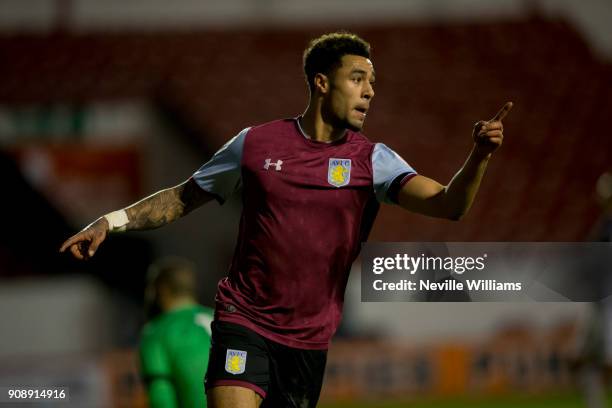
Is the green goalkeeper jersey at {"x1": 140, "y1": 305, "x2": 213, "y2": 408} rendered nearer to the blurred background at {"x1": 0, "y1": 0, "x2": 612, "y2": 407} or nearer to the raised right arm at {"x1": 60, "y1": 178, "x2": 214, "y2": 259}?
the raised right arm at {"x1": 60, "y1": 178, "x2": 214, "y2": 259}

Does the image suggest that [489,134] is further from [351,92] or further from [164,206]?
[164,206]

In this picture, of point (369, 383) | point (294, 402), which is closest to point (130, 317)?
point (369, 383)

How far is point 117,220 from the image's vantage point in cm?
430

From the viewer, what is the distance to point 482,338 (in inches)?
534

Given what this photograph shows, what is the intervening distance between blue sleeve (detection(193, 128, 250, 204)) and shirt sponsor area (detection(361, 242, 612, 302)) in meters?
0.61

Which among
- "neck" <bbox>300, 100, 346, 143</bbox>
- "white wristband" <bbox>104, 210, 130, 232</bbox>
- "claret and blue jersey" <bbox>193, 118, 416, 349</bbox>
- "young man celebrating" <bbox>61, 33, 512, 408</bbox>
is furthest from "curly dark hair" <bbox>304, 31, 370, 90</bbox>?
"white wristband" <bbox>104, 210, 130, 232</bbox>

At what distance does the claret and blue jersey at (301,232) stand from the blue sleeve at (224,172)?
0.23 feet

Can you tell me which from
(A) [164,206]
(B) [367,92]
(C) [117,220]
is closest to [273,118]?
(A) [164,206]

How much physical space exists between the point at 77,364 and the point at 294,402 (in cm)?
830

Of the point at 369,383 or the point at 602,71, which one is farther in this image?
the point at 602,71

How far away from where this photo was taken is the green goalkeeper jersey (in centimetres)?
550

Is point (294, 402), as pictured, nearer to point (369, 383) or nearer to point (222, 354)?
point (222, 354)

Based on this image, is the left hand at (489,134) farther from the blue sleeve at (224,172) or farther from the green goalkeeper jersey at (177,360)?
the green goalkeeper jersey at (177,360)

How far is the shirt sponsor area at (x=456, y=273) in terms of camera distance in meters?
4.89
